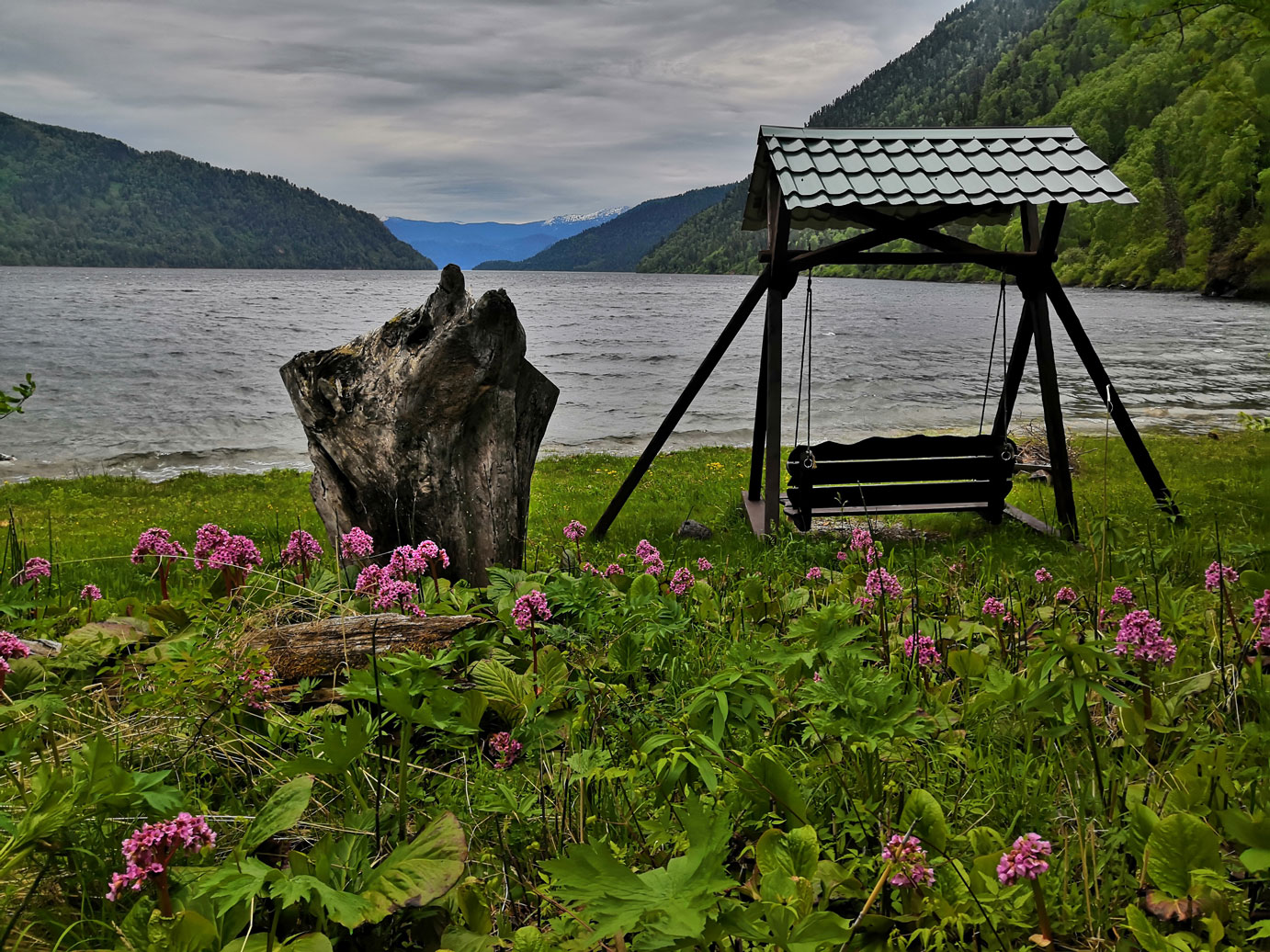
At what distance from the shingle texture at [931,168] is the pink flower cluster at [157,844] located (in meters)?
6.83

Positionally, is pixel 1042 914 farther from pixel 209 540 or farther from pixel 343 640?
pixel 209 540

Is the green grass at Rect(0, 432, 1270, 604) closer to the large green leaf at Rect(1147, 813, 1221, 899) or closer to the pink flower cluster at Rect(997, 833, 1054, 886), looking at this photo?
the large green leaf at Rect(1147, 813, 1221, 899)

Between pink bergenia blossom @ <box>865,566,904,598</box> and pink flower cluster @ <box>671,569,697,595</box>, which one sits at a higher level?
pink bergenia blossom @ <box>865,566,904,598</box>

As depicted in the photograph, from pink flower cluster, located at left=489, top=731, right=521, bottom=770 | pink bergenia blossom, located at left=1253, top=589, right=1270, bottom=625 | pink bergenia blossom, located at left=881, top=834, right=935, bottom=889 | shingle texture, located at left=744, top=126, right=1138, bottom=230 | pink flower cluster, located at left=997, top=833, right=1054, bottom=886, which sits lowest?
pink flower cluster, located at left=489, top=731, right=521, bottom=770

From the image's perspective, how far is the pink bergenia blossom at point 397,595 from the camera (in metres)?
3.46

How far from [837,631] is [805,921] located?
38.2 inches

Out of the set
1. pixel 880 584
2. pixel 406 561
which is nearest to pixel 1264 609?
pixel 880 584

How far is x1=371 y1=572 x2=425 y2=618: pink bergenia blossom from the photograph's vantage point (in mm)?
3463

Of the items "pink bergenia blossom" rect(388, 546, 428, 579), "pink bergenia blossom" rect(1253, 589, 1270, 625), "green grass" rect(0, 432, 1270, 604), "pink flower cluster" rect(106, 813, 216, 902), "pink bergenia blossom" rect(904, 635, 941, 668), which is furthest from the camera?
"green grass" rect(0, 432, 1270, 604)

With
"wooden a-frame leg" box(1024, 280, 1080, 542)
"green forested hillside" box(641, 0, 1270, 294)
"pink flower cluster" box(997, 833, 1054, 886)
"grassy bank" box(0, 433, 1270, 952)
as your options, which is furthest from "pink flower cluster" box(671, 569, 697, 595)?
"green forested hillside" box(641, 0, 1270, 294)

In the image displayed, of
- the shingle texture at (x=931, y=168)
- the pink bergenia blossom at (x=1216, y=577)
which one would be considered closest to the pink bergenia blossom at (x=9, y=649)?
the pink bergenia blossom at (x=1216, y=577)

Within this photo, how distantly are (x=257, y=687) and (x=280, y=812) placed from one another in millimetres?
934

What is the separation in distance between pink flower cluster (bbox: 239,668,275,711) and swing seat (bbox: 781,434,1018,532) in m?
6.10

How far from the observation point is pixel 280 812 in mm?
1964
